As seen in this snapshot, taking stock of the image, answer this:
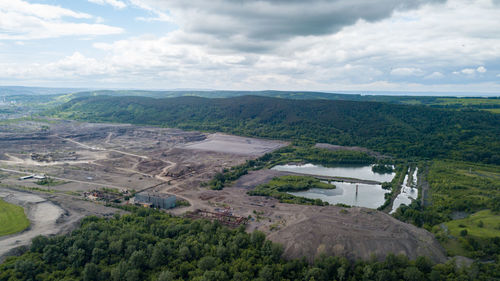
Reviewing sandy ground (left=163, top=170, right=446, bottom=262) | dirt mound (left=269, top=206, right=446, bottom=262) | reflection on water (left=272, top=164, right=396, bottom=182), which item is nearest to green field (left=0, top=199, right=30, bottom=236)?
sandy ground (left=163, top=170, right=446, bottom=262)

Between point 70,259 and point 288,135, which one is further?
point 288,135

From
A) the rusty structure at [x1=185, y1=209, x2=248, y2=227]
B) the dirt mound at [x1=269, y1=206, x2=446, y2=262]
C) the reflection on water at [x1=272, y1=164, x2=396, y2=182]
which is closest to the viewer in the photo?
the dirt mound at [x1=269, y1=206, x2=446, y2=262]

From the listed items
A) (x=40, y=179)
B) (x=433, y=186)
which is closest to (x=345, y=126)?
(x=433, y=186)

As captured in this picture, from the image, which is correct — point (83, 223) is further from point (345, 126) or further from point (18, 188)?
point (345, 126)

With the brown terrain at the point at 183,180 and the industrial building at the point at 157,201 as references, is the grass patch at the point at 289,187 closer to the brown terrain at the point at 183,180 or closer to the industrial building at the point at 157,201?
the brown terrain at the point at 183,180

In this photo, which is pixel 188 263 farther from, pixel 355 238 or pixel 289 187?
pixel 289 187

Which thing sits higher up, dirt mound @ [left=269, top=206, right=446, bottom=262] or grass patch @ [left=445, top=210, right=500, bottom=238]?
dirt mound @ [left=269, top=206, right=446, bottom=262]

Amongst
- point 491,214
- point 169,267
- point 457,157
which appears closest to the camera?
point 169,267

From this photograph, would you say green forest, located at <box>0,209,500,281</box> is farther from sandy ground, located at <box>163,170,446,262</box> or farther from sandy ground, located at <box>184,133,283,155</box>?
sandy ground, located at <box>184,133,283,155</box>
